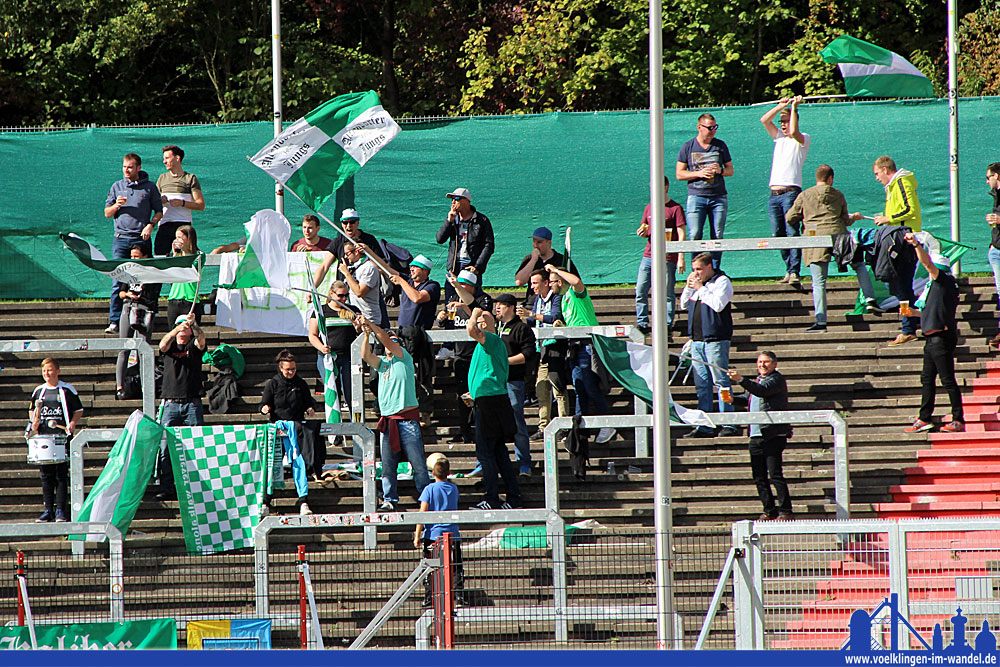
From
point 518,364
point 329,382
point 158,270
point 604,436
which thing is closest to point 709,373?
point 604,436

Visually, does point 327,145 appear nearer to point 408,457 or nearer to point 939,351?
point 408,457

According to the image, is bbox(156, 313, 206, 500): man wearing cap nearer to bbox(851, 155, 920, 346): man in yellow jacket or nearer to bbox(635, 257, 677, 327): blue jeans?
bbox(635, 257, 677, 327): blue jeans

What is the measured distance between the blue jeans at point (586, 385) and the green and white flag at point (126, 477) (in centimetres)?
425

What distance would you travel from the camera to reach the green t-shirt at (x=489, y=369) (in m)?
13.9

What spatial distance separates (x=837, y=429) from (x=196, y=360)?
6423 mm

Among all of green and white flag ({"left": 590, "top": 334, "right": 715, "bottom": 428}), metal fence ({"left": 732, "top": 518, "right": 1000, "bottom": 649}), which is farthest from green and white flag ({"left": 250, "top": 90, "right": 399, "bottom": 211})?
metal fence ({"left": 732, "top": 518, "right": 1000, "bottom": 649})

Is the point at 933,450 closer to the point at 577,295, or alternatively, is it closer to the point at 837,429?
the point at 837,429

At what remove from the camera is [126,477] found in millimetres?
13391

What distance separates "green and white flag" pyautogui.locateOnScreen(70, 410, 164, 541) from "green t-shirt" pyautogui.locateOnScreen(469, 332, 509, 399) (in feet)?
9.92

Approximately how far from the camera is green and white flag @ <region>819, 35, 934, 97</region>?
17891 millimetres

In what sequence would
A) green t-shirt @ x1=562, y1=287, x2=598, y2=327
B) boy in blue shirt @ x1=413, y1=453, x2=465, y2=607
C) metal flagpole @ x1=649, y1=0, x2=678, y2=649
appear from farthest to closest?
green t-shirt @ x1=562, y1=287, x2=598, y2=327 → boy in blue shirt @ x1=413, y1=453, x2=465, y2=607 → metal flagpole @ x1=649, y1=0, x2=678, y2=649

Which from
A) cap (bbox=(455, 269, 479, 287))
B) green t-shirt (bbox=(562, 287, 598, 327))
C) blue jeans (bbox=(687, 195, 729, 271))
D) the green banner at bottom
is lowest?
the green banner at bottom

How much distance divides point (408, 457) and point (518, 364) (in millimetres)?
1599

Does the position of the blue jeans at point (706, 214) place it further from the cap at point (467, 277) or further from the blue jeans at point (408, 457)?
the blue jeans at point (408, 457)
